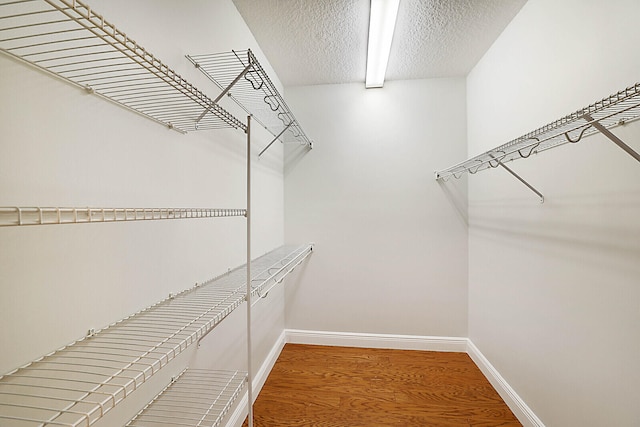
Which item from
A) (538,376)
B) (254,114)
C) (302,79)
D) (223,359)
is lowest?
(538,376)

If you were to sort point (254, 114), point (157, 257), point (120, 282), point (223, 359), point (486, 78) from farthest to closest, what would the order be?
point (486, 78)
point (254, 114)
point (223, 359)
point (157, 257)
point (120, 282)

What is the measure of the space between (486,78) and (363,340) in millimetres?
2226

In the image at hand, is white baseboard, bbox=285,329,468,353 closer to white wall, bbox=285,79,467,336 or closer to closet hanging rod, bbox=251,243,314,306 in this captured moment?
white wall, bbox=285,79,467,336

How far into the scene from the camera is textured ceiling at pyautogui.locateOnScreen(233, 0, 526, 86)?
149cm

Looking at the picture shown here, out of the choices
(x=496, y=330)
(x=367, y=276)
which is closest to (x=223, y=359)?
(x=367, y=276)

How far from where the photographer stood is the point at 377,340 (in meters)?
2.32

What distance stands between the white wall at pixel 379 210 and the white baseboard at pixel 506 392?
0.84 ft

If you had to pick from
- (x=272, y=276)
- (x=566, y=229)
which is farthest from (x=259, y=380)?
(x=566, y=229)

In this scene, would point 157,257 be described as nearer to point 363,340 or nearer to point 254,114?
point 254,114

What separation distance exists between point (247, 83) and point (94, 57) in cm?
82

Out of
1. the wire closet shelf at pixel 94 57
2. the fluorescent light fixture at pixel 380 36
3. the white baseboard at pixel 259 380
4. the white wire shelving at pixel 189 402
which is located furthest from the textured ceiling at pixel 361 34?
the white baseboard at pixel 259 380

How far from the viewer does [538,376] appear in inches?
54.7

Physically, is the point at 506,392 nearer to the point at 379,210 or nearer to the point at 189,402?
the point at 379,210

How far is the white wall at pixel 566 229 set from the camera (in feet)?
3.11
